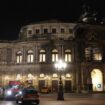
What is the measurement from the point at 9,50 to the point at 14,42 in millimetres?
2509

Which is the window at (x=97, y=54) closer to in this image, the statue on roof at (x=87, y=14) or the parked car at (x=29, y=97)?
the statue on roof at (x=87, y=14)

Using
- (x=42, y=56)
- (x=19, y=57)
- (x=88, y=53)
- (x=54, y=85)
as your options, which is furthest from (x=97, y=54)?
(x=19, y=57)

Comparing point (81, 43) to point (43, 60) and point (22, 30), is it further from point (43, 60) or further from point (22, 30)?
point (22, 30)

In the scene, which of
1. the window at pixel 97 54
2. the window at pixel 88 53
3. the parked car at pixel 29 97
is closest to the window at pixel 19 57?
the window at pixel 88 53

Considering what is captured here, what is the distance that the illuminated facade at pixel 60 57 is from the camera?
7700 cm

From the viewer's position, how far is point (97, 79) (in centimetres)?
7944

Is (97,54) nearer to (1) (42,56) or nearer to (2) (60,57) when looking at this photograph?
(2) (60,57)

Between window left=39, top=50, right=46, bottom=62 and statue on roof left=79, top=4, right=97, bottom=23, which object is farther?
statue on roof left=79, top=4, right=97, bottom=23

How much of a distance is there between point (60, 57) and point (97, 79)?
10777 millimetres

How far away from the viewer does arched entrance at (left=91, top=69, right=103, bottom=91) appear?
77.8m

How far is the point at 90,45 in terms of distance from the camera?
7888cm

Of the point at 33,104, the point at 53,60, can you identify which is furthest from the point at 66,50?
the point at 33,104

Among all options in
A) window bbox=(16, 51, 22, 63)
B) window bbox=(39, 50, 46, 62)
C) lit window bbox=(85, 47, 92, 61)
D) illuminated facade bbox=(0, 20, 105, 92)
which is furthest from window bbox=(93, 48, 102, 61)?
window bbox=(16, 51, 22, 63)

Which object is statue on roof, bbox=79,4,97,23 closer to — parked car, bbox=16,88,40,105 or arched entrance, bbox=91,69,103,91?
arched entrance, bbox=91,69,103,91
